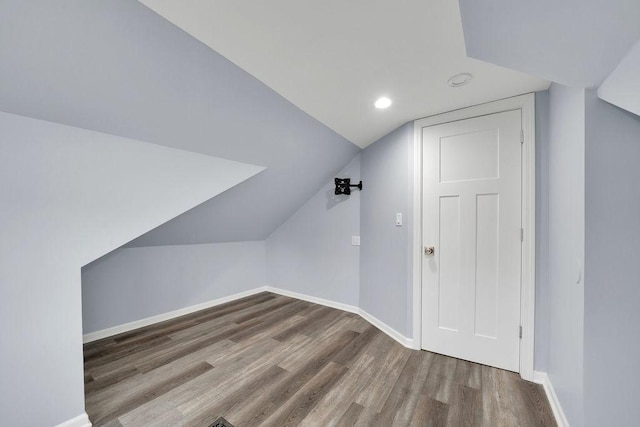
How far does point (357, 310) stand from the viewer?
3.12 meters

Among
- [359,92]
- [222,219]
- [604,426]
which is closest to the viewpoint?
[604,426]

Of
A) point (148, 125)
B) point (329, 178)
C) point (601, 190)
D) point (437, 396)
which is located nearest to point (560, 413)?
point (437, 396)

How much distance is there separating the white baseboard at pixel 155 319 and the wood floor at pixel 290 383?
0.32 feet

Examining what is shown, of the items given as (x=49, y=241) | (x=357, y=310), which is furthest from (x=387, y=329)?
(x=49, y=241)

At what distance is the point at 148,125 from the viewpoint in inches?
62.6

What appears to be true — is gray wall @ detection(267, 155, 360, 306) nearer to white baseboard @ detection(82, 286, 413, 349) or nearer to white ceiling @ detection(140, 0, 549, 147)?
white baseboard @ detection(82, 286, 413, 349)

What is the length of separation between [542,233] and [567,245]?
453mm

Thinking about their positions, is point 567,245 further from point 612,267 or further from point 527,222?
point 527,222

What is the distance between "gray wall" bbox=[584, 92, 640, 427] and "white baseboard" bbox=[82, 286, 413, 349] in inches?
52.9

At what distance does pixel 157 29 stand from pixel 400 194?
2100 millimetres

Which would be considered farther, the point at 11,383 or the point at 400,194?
the point at 400,194

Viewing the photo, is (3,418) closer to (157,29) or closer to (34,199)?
(34,199)

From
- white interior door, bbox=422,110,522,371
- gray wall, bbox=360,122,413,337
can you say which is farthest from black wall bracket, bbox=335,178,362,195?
white interior door, bbox=422,110,522,371

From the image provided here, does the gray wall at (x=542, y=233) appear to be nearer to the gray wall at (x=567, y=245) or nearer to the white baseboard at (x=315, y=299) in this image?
the gray wall at (x=567, y=245)
